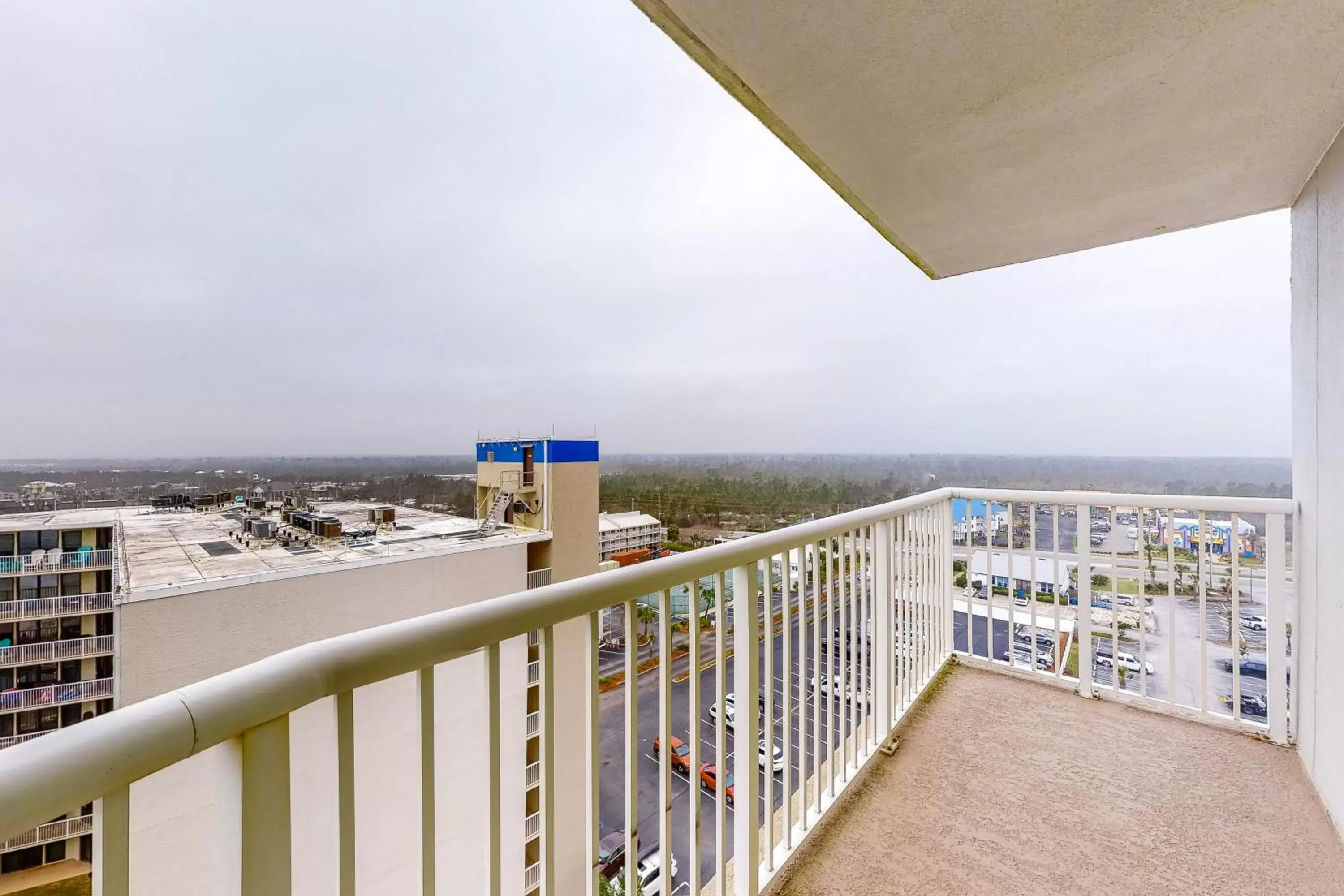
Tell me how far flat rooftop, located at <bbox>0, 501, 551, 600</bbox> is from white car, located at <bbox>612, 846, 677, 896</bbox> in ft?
2.46

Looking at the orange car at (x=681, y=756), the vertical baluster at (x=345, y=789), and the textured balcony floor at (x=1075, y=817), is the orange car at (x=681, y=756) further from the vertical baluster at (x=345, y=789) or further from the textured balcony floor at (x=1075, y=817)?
the vertical baluster at (x=345, y=789)

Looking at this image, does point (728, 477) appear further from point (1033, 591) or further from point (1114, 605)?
point (1114, 605)

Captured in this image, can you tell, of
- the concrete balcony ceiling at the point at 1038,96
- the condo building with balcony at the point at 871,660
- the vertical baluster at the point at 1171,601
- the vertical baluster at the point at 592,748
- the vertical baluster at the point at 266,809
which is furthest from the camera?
the vertical baluster at the point at 1171,601

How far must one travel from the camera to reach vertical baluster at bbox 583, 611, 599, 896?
3.17ft

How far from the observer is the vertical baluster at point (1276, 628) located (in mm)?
2098

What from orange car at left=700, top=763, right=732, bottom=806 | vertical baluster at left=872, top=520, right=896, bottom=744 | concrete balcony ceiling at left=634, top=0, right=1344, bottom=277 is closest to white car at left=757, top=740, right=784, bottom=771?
orange car at left=700, top=763, right=732, bottom=806

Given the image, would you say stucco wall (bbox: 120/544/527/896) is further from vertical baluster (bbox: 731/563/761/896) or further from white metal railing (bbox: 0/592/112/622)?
vertical baluster (bbox: 731/563/761/896)

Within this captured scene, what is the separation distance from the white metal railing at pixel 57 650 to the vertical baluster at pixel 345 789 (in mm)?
388

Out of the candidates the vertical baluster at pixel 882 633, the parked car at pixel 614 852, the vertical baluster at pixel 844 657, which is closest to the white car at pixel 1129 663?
the vertical baluster at pixel 882 633

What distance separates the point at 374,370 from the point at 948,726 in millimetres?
2688

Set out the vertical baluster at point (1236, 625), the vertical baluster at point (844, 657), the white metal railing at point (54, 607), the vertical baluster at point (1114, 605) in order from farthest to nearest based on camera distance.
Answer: the vertical baluster at point (1114, 605)
the vertical baluster at point (1236, 625)
the vertical baluster at point (844, 657)
the white metal railing at point (54, 607)

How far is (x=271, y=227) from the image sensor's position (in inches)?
56.3

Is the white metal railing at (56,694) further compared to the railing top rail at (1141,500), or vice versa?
the railing top rail at (1141,500)

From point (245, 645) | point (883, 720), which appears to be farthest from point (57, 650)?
point (883, 720)
